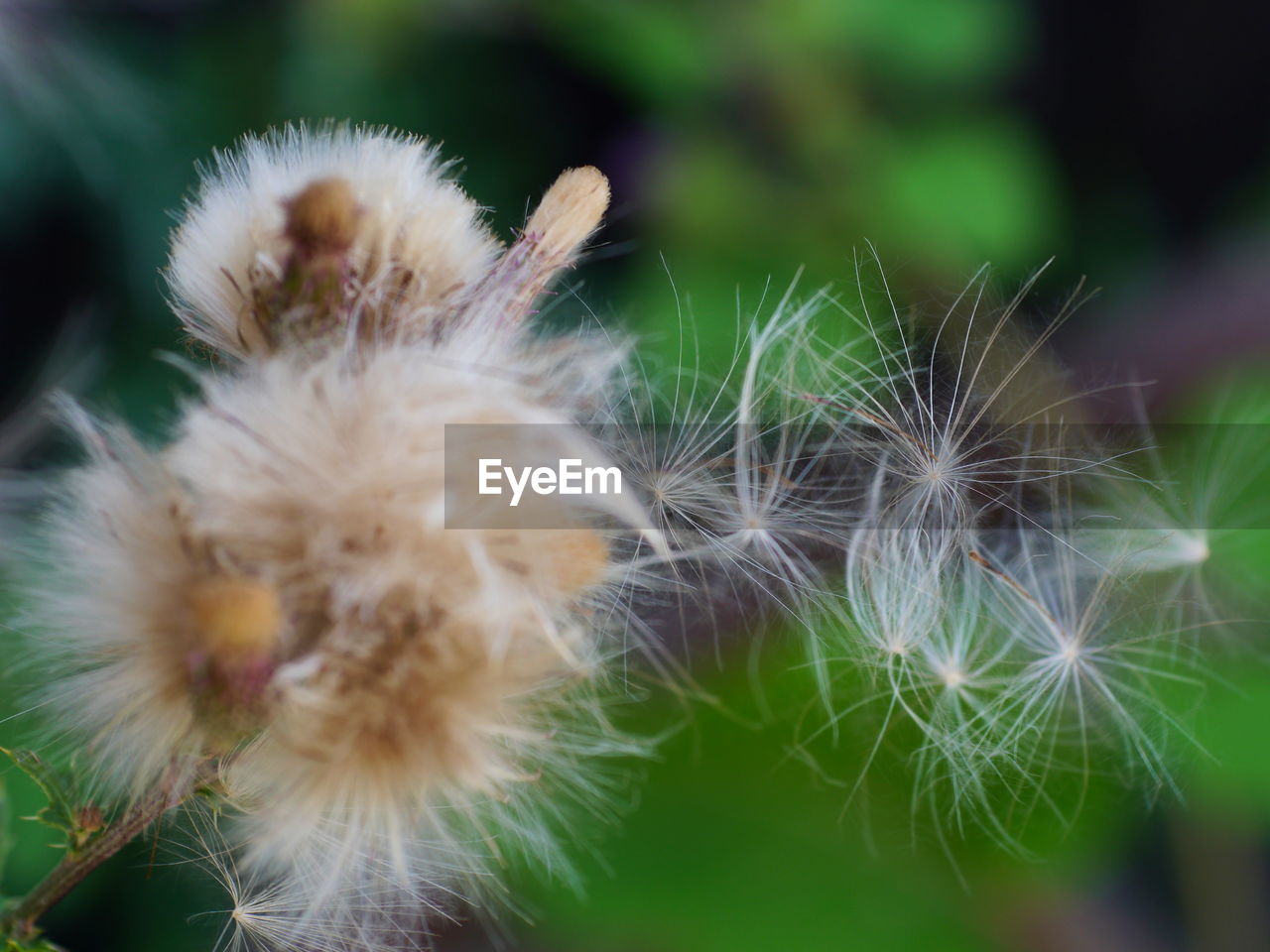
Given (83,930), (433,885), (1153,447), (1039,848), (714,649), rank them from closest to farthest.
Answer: (433,885) → (1153,447) → (714,649) → (1039,848) → (83,930)

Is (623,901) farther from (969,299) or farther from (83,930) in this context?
(969,299)

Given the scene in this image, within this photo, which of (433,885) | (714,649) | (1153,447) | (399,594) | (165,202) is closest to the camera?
(399,594)

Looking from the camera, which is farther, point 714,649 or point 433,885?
point 714,649

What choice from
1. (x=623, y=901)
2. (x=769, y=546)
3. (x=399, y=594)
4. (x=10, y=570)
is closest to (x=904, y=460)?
(x=769, y=546)

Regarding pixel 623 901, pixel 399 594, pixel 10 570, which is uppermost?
pixel 10 570

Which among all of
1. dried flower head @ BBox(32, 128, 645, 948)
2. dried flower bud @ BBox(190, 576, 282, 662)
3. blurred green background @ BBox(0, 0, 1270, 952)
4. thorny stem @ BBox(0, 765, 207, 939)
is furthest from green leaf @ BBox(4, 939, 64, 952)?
blurred green background @ BBox(0, 0, 1270, 952)

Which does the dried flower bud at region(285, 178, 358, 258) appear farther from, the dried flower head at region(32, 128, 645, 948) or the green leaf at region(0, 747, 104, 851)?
the green leaf at region(0, 747, 104, 851)
